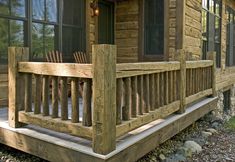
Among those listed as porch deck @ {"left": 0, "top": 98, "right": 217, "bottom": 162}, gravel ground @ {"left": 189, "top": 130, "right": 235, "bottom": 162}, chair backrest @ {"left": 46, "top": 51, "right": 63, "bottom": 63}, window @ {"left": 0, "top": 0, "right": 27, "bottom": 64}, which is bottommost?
gravel ground @ {"left": 189, "top": 130, "right": 235, "bottom": 162}

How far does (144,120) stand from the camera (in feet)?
11.2

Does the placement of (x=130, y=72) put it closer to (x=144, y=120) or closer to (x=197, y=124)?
(x=144, y=120)

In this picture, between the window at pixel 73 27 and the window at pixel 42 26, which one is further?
the window at pixel 73 27

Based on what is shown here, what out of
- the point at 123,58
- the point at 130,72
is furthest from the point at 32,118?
the point at 123,58

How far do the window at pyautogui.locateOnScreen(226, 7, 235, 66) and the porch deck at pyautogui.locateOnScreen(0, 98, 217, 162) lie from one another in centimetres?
793

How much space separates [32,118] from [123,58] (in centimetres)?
416

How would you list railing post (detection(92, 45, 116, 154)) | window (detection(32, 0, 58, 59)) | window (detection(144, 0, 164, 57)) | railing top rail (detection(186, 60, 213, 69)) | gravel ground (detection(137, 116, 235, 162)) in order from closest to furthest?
1. railing post (detection(92, 45, 116, 154))
2. gravel ground (detection(137, 116, 235, 162))
3. railing top rail (detection(186, 60, 213, 69))
4. window (detection(32, 0, 58, 59))
5. window (detection(144, 0, 164, 57))

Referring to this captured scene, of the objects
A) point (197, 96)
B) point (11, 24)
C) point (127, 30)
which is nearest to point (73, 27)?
point (11, 24)

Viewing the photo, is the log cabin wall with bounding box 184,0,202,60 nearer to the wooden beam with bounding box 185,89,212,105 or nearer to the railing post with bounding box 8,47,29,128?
the wooden beam with bounding box 185,89,212,105

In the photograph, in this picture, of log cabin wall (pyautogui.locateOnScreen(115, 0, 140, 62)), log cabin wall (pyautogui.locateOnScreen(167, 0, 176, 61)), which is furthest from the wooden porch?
log cabin wall (pyautogui.locateOnScreen(115, 0, 140, 62))

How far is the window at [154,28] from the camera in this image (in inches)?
267

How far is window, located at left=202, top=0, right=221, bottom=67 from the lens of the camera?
26.4 ft

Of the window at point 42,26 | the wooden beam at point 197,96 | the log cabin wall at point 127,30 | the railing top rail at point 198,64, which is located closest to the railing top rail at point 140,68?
the railing top rail at point 198,64

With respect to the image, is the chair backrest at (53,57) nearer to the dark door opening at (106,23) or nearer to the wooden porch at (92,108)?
the wooden porch at (92,108)
